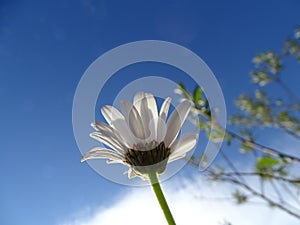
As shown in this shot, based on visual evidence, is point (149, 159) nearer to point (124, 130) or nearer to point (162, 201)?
point (124, 130)

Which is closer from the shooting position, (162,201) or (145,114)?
(162,201)

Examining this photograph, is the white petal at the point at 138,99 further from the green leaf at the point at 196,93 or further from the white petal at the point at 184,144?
the green leaf at the point at 196,93

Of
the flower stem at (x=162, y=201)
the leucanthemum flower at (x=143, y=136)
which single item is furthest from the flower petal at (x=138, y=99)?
the flower stem at (x=162, y=201)

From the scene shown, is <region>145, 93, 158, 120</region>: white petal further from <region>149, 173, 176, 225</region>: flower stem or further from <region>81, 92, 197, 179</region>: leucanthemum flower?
<region>149, 173, 176, 225</region>: flower stem

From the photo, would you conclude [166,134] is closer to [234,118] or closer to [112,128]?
[112,128]

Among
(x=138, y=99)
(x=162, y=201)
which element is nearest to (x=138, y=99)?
(x=138, y=99)

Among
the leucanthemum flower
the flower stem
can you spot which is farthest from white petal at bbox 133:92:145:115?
the flower stem
